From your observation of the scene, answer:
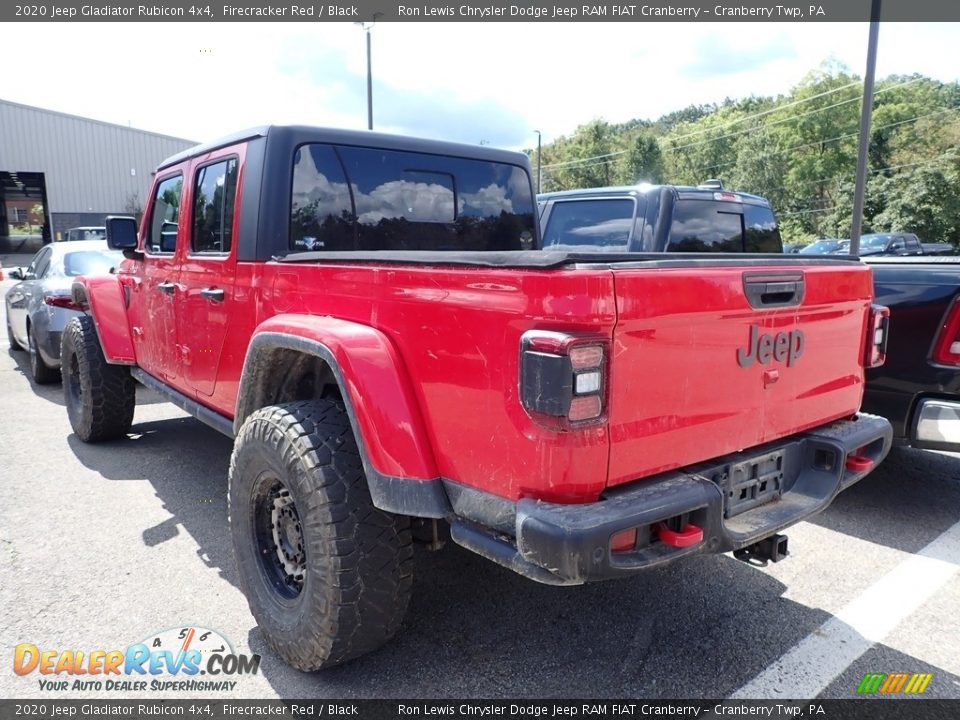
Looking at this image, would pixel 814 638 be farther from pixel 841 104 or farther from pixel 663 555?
pixel 841 104

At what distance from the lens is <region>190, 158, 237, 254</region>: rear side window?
11.6 ft

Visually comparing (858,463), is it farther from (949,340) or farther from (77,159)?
(77,159)

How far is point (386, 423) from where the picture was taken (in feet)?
7.43

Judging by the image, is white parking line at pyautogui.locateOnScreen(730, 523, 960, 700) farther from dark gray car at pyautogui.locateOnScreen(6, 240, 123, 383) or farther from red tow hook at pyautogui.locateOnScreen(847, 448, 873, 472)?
dark gray car at pyautogui.locateOnScreen(6, 240, 123, 383)

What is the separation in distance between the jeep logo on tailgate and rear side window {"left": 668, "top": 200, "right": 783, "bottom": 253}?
3.12m

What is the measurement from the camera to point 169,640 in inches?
112

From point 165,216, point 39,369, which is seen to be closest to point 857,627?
point 165,216

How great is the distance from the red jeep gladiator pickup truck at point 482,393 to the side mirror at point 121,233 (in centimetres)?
153

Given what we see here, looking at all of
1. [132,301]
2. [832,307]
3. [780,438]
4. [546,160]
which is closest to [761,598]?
[780,438]

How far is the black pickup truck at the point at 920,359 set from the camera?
152 inches

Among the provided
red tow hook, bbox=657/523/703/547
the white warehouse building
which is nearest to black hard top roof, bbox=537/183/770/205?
red tow hook, bbox=657/523/703/547

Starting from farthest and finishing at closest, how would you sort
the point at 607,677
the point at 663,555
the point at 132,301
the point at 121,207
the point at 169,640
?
the point at 121,207, the point at 132,301, the point at 169,640, the point at 607,677, the point at 663,555

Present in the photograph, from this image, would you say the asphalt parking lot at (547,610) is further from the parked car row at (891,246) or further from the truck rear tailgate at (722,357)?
the parked car row at (891,246)

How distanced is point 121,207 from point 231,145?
37541 millimetres
